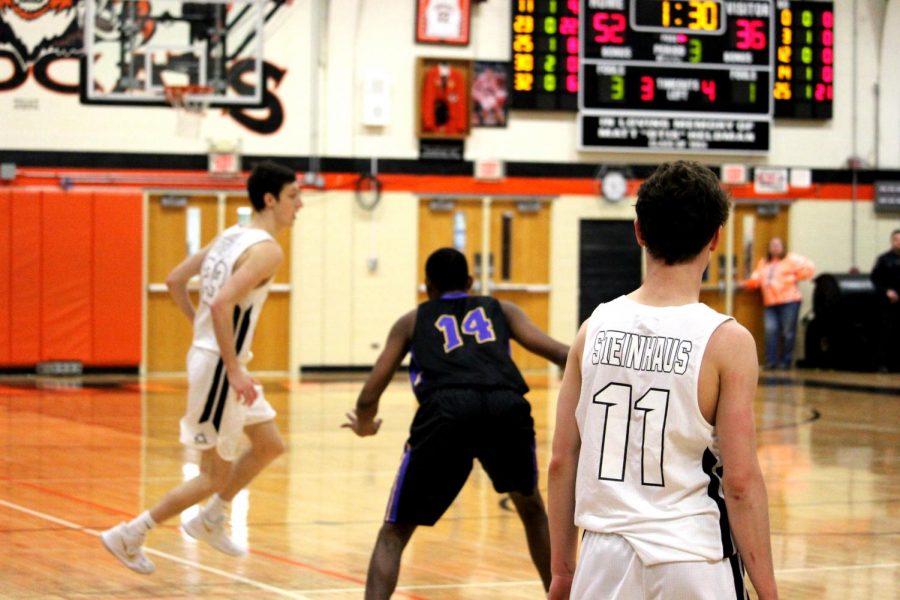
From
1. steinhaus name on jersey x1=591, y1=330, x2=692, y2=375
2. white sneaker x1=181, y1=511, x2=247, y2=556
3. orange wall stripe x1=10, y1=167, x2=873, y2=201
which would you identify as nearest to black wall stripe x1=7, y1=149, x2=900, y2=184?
orange wall stripe x1=10, y1=167, x2=873, y2=201

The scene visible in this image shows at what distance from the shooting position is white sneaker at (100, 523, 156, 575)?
639 cm

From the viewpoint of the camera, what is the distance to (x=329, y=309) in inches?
757

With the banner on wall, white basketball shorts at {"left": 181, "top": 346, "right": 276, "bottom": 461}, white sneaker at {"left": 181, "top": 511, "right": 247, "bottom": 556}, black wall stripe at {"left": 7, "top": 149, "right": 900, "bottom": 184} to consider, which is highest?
black wall stripe at {"left": 7, "top": 149, "right": 900, "bottom": 184}

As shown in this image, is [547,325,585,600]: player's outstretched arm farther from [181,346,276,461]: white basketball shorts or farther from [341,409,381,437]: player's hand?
[181,346,276,461]: white basketball shorts

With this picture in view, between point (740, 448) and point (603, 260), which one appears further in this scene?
point (603, 260)

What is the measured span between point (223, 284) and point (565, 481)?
146 inches

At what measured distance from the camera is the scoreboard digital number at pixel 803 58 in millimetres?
19906

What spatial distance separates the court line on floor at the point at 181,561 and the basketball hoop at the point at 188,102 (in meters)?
7.99

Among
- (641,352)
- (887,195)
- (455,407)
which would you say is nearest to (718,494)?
(641,352)

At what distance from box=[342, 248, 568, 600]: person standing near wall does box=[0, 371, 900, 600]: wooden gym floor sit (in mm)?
1093

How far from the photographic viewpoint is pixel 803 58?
20078mm

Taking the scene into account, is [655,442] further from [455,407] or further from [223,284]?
[223,284]

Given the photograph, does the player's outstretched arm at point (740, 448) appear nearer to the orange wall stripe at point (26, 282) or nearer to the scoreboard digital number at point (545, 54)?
the orange wall stripe at point (26, 282)

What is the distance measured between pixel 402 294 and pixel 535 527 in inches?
550
